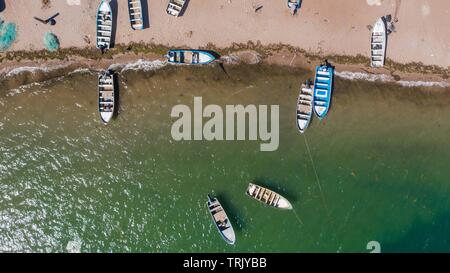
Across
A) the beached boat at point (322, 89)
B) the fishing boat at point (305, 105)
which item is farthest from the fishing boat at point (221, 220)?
the beached boat at point (322, 89)


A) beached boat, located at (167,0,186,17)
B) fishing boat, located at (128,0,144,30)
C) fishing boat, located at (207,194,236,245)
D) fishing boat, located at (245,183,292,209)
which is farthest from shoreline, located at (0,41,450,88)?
fishing boat, located at (207,194,236,245)

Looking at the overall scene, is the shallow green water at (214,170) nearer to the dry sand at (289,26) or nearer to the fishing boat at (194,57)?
the fishing boat at (194,57)

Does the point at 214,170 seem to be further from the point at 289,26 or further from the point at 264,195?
the point at 289,26

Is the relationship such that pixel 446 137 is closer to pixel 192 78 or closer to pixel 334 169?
pixel 334 169

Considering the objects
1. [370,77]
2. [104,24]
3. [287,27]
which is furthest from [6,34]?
[370,77]
